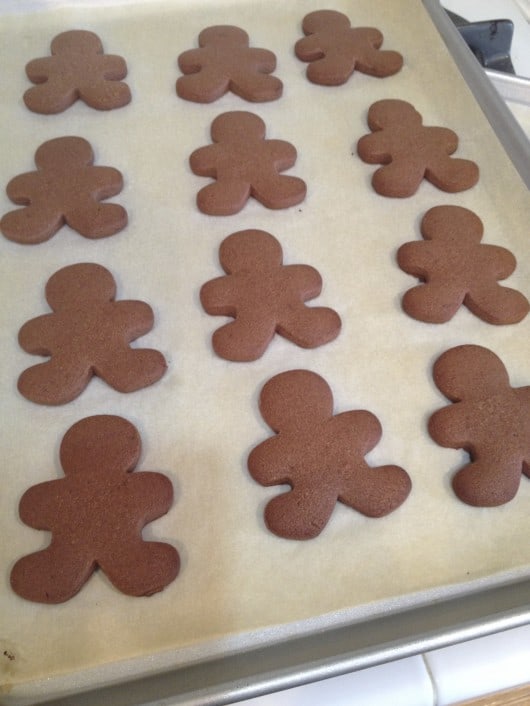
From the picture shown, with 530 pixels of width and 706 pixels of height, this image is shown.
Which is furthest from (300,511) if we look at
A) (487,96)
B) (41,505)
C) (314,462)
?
(487,96)

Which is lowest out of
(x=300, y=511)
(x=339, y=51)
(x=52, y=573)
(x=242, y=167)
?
(x=52, y=573)

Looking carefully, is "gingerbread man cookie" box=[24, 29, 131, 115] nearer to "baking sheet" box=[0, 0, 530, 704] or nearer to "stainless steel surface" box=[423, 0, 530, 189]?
"baking sheet" box=[0, 0, 530, 704]

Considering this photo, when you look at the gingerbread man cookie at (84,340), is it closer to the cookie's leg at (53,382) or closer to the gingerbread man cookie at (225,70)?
the cookie's leg at (53,382)

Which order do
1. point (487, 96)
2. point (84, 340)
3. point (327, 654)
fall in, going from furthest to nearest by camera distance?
1. point (487, 96)
2. point (84, 340)
3. point (327, 654)

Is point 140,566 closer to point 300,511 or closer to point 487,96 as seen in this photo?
point 300,511

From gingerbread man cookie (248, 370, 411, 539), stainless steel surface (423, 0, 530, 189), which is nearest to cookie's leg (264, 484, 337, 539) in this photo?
gingerbread man cookie (248, 370, 411, 539)

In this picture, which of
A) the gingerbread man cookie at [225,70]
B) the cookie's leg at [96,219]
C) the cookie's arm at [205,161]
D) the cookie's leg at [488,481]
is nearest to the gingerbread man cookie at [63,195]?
the cookie's leg at [96,219]
